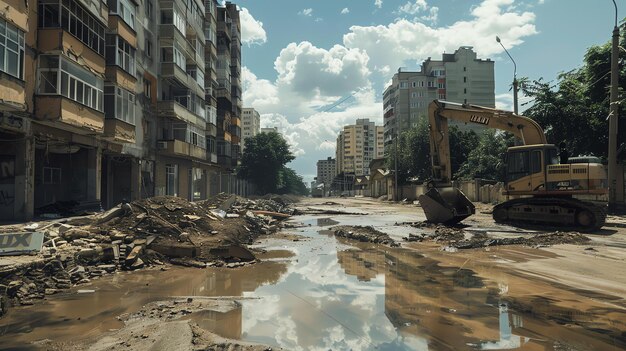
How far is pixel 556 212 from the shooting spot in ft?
56.9

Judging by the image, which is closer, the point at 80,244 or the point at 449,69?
the point at 80,244

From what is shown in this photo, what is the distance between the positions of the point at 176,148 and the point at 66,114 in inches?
583

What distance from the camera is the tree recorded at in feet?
226

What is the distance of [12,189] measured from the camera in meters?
16.1

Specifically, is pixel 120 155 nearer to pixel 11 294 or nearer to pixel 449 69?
pixel 11 294

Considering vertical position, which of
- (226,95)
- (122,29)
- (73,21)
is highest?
(226,95)

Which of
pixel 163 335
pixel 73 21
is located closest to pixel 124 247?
pixel 163 335

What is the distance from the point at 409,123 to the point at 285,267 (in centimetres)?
9907


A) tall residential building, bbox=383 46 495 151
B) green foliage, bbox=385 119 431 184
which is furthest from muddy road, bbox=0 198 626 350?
tall residential building, bbox=383 46 495 151

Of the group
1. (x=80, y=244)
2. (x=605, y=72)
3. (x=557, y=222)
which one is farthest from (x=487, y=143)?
(x=80, y=244)

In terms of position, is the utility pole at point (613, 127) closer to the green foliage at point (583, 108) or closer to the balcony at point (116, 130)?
the green foliage at point (583, 108)

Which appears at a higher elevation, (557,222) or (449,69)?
(449,69)

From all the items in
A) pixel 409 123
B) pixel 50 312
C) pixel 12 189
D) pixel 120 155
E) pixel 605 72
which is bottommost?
pixel 50 312

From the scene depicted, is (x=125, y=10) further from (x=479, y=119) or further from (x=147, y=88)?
(x=479, y=119)
